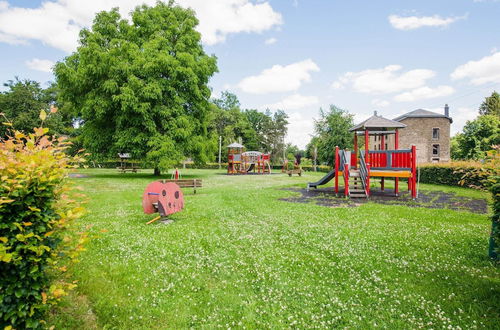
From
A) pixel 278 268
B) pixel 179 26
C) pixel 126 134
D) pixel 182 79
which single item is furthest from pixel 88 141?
pixel 278 268

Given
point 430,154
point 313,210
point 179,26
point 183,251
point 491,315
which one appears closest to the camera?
point 491,315

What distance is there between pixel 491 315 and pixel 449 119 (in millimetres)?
65925

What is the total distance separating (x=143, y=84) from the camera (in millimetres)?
26453

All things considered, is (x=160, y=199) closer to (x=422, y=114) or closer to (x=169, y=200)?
(x=169, y=200)

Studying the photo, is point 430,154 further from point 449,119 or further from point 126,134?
point 126,134

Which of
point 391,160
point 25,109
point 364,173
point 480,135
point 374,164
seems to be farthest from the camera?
point 480,135

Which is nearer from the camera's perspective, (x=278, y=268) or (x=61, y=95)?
(x=278, y=268)

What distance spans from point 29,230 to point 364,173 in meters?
16.3

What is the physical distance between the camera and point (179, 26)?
103ft

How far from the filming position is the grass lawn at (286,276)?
395 cm

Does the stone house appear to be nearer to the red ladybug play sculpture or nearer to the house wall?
the house wall

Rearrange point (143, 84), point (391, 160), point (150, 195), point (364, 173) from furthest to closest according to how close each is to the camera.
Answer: point (143, 84) → point (391, 160) → point (364, 173) → point (150, 195)

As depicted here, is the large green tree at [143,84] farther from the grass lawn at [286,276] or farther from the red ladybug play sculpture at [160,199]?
the grass lawn at [286,276]

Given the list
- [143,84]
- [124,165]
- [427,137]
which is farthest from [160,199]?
[427,137]
